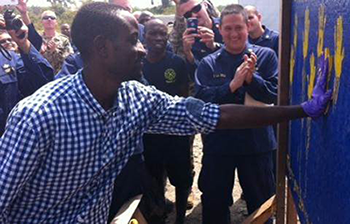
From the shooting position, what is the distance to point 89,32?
4.90 feet

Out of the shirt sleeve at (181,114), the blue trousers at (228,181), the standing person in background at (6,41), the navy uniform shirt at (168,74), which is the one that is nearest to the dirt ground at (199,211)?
the blue trousers at (228,181)

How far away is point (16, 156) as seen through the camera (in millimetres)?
1319

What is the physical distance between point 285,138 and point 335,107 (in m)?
0.87

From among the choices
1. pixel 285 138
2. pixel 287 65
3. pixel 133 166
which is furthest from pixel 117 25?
pixel 133 166

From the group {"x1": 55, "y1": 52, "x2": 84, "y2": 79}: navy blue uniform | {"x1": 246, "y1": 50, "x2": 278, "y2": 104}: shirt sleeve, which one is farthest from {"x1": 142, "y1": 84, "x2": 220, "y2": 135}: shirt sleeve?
{"x1": 55, "y1": 52, "x2": 84, "y2": 79}: navy blue uniform

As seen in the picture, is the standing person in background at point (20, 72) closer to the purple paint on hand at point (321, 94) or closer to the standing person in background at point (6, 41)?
the standing person in background at point (6, 41)

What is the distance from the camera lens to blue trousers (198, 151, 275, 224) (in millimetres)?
2709

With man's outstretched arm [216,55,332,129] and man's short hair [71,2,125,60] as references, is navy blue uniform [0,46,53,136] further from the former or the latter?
man's outstretched arm [216,55,332,129]

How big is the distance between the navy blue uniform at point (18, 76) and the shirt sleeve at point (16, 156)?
5.61ft

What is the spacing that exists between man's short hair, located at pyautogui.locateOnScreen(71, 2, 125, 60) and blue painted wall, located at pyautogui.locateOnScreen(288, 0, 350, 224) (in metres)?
0.66

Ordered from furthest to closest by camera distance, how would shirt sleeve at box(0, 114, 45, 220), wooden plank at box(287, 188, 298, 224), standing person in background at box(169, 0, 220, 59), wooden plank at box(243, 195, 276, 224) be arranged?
standing person in background at box(169, 0, 220, 59) → wooden plank at box(243, 195, 276, 224) → wooden plank at box(287, 188, 298, 224) → shirt sleeve at box(0, 114, 45, 220)

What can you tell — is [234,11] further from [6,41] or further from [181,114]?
[6,41]

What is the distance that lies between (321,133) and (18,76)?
2450 mm

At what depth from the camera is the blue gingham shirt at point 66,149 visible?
1336 millimetres
